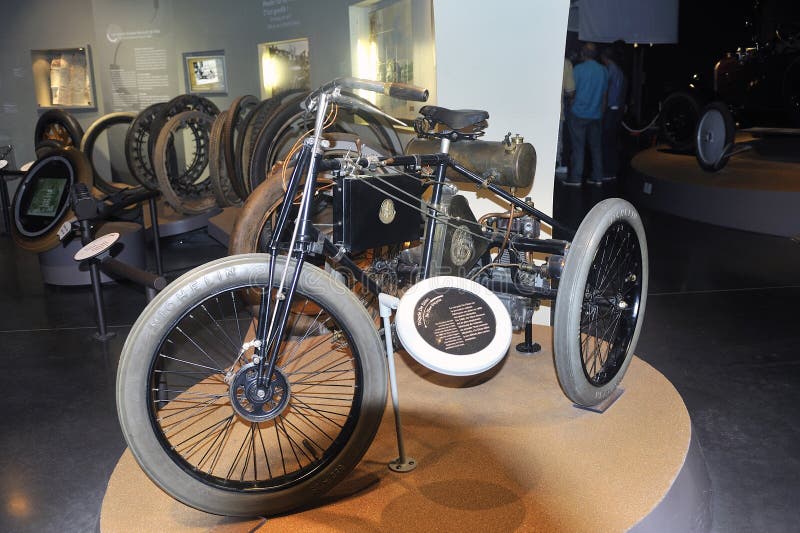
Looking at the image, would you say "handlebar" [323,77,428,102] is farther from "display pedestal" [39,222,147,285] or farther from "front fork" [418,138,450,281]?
"display pedestal" [39,222,147,285]

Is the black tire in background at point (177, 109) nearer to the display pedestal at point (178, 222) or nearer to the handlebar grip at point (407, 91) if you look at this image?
the display pedestal at point (178, 222)

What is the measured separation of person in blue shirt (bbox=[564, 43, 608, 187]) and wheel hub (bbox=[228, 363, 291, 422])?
411cm

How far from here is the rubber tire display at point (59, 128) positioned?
7.11 metres

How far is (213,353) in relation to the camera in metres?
4.10

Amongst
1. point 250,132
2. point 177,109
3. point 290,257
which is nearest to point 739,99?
point 250,132

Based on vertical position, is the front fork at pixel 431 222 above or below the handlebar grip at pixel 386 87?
below

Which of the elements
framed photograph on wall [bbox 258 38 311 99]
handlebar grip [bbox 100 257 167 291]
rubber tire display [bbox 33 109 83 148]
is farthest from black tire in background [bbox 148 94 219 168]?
handlebar grip [bbox 100 257 167 291]

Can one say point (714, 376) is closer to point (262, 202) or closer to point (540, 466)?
point (540, 466)

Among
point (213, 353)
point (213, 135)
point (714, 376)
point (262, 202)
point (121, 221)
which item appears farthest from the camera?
point (121, 221)

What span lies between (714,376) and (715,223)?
3843 mm

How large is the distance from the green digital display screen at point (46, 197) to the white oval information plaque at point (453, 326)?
13.5ft

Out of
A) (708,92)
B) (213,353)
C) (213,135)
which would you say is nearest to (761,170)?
(708,92)

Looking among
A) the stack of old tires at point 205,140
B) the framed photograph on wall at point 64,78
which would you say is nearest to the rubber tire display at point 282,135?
the stack of old tires at point 205,140

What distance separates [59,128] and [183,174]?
1429 mm
